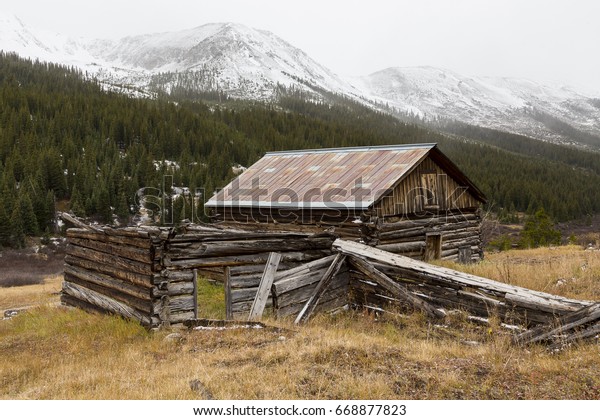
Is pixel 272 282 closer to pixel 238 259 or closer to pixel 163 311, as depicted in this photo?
pixel 238 259

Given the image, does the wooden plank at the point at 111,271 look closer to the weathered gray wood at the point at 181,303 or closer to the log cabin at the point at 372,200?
the weathered gray wood at the point at 181,303

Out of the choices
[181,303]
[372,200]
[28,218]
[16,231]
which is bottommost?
[16,231]

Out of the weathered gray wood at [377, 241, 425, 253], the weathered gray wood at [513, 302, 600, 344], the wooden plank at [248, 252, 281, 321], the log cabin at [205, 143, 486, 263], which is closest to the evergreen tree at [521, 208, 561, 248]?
the log cabin at [205, 143, 486, 263]

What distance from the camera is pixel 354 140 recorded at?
11069 centimetres

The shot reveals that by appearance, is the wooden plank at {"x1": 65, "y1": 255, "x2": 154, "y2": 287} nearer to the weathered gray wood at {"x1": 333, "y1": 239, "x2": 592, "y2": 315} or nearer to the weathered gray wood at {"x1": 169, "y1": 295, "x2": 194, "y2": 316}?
the weathered gray wood at {"x1": 169, "y1": 295, "x2": 194, "y2": 316}

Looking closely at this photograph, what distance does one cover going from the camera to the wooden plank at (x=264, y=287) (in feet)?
36.5

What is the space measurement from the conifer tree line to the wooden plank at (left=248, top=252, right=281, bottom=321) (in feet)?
150

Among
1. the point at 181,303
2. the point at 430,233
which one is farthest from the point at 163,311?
the point at 430,233

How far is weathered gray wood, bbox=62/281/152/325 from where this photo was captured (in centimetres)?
1017

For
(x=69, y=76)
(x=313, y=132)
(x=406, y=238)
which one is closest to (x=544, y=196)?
(x=313, y=132)

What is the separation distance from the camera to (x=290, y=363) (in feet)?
22.6

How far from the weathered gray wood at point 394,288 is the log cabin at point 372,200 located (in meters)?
5.07

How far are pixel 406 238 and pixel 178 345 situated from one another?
1267 centimetres

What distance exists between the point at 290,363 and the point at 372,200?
11.0 metres
